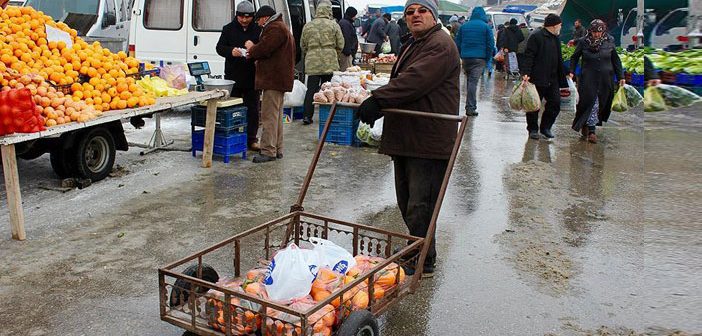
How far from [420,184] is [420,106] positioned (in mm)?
547

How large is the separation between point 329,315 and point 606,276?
259cm

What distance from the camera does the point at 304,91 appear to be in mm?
11477

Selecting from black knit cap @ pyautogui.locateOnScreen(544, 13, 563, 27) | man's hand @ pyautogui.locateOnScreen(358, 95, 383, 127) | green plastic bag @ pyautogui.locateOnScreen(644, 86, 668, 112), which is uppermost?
black knit cap @ pyautogui.locateOnScreen(544, 13, 563, 27)

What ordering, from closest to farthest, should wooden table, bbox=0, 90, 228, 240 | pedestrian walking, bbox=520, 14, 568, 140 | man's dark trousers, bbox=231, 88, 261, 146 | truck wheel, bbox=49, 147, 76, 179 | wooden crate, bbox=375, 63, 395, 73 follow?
wooden table, bbox=0, 90, 228, 240 → truck wheel, bbox=49, 147, 76, 179 → man's dark trousers, bbox=231, 88, 261, 146 → pedestrian walking, bbox=520, 14, 568, 140 → wooden crate, bbox=375, 63, 395, 73

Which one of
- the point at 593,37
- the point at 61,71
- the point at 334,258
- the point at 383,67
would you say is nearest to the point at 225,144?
the point at 61,71

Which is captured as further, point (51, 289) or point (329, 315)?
point (51, 289)

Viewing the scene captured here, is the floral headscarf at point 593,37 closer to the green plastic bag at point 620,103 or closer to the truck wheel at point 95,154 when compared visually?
the green plastic bag at point 620,103

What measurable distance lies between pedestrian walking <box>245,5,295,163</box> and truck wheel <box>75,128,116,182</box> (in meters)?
1.75

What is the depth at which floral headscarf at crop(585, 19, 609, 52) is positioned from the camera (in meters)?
9.30

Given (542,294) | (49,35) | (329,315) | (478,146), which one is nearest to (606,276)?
(542,294)

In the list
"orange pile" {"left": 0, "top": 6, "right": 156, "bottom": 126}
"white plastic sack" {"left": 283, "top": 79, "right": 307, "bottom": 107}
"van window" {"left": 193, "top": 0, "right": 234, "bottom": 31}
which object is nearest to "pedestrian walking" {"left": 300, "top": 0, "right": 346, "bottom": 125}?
"white plastic sack" {"left": 283, "top": 79, "right": 307, "bottom": 107}

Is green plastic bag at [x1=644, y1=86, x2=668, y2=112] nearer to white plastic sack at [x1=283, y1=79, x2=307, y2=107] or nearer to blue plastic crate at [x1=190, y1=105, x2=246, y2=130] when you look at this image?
blue plastic crate at [x1=190, y1=105, x2=246, y2=130]

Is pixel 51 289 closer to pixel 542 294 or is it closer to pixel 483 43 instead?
pixel 542 294

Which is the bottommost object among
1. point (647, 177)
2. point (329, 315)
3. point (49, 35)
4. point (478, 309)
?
point (478, 309)
